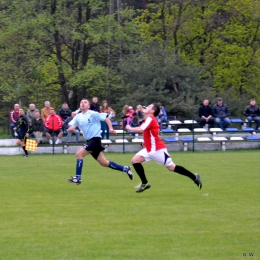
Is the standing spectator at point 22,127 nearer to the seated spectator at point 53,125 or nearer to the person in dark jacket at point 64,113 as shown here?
the seated spectator at point 53,125

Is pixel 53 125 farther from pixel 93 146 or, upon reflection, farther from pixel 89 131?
pixel 93 146

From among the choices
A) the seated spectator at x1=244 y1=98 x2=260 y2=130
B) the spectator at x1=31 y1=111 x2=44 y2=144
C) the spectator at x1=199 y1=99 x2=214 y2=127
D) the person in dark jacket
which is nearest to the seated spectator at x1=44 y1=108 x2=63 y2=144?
the spectator at x1=31 y1=111 x2=44 y2=144

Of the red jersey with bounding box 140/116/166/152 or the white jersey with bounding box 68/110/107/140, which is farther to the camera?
the white jersey with bounding box 68/110/107/140

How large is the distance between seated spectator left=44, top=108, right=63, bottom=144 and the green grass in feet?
26.8

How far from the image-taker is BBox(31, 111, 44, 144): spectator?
24.3 m

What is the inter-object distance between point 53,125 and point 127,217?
15539mm

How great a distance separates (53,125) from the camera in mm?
24547

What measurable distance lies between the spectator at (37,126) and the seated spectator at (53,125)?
0.24 metres

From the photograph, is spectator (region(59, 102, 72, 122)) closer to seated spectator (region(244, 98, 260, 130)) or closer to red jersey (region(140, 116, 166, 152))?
seated spectator (region(244, 98, 260, 130))

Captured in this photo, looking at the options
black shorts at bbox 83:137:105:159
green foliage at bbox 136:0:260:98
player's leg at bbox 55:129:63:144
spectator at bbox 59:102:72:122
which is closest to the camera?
black shorts at bbox 83:137:105:159

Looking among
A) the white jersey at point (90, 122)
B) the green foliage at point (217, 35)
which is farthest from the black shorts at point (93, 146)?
the green foliage at point (217, 35)

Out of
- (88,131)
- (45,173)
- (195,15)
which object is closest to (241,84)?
(195,15)

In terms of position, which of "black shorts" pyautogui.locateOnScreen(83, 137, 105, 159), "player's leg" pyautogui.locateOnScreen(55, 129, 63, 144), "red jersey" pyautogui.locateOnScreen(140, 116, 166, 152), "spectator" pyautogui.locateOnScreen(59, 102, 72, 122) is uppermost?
"red jersey" pyautogui.locateOnScreen(140, 116, 166, 152)

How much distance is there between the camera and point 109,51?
35.2 metres
